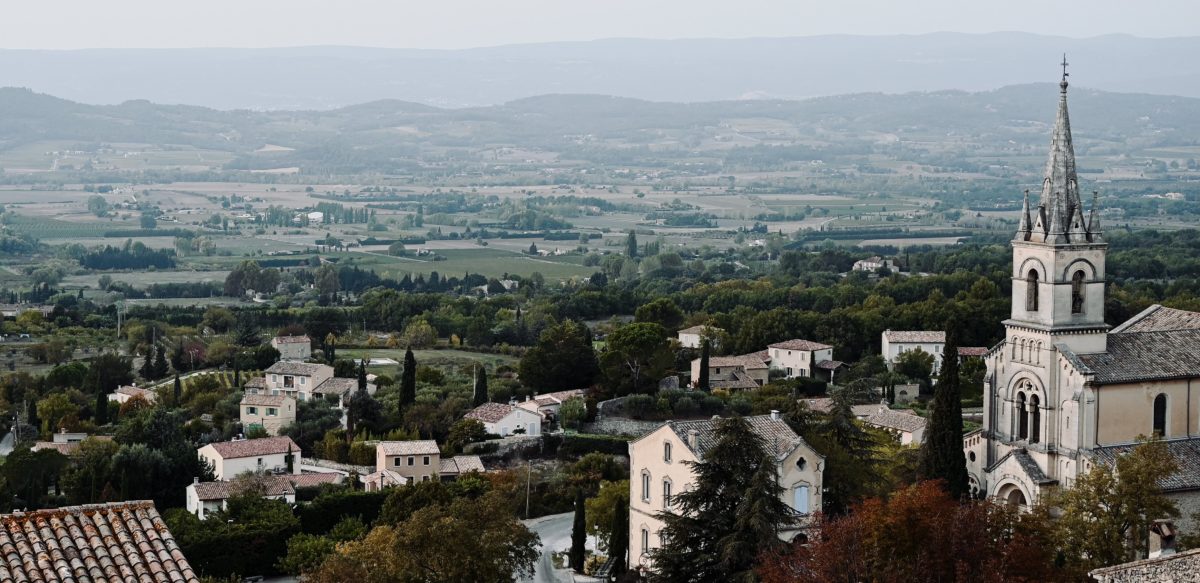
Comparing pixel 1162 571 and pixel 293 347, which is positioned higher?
pixel 1162 571

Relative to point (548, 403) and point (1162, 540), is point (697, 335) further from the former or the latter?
point (1162, 540)

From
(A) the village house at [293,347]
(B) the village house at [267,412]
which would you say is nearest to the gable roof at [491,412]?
(B) the village house at [267,412]

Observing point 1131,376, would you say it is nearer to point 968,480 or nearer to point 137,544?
point 968,480

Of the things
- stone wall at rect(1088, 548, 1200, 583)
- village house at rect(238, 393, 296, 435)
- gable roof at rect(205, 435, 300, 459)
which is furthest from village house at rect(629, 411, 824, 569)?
village house at rect(238, 393, 296, 435)

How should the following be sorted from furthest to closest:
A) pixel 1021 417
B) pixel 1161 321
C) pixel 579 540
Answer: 1. pixel 1161 321
2. pixel 579 540
3. pixel 1021 417

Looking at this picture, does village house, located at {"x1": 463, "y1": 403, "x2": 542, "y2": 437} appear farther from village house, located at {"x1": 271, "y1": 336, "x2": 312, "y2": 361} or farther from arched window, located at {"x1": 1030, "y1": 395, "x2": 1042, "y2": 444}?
arched window, located at {"x1": 1030, "y1": 395, "x2": 1042, "y2": 444}

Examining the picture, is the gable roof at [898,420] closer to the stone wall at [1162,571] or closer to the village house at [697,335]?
the village house at [697,335]

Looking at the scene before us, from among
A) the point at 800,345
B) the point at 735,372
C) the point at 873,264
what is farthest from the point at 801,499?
the point at 873,264

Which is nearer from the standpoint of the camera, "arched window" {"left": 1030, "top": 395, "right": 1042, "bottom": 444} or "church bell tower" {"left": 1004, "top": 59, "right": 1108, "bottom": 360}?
"church bell tower" {"left": 1004, "top": 59, "right": 1108, "bottom": 360}
